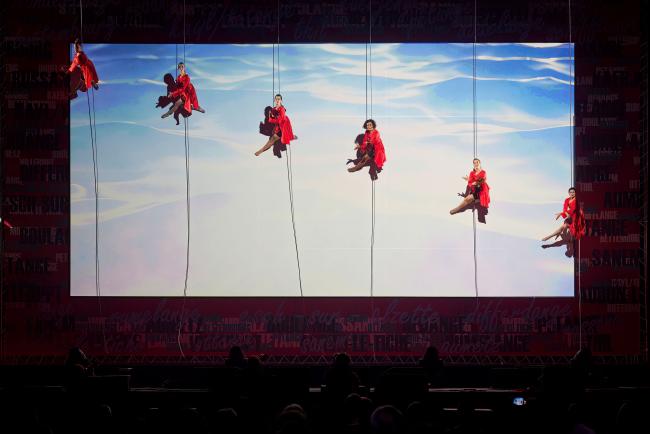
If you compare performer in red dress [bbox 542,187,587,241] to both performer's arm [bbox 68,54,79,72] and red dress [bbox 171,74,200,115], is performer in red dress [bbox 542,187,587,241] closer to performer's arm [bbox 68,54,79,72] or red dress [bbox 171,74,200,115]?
red dress [bbox 171,74,200,115]

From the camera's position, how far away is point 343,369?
6.27 meters

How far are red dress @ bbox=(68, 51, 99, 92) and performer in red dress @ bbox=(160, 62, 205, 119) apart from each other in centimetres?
98

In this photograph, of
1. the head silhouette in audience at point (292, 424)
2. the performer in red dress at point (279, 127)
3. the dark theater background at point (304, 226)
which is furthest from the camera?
the performer in red dress at point (279, 127)

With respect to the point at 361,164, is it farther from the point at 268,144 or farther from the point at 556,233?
the point at 556,233

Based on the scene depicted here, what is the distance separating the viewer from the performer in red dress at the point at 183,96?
9438 millimetres

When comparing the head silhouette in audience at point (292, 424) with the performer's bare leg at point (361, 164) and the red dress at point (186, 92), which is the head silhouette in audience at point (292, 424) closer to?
the performer's bare leg at point (361, 164)

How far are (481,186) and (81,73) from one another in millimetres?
5186

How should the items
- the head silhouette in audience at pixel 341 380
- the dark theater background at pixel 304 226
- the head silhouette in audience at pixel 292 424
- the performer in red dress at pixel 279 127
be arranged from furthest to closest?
the performer in red dress at pixel 279 127, the dark theater background at pixel 304 226, the head silhouette in audience at pixel 341 380, the head silhouette in audience at pixel 292 424

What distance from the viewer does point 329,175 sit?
946 cm

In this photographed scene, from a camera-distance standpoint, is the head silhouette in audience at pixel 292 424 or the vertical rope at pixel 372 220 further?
the vertical rope at pixel 372 220

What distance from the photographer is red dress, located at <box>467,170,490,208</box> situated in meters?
9.35

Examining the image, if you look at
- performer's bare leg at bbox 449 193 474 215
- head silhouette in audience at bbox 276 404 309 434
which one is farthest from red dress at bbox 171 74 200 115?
head silhouette in audience at bbox 276 404 309 434

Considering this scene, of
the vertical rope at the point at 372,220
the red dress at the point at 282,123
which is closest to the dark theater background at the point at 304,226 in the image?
the vertical rope at the point at 372,220

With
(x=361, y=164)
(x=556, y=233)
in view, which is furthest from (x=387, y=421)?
(x=556, y=233)
